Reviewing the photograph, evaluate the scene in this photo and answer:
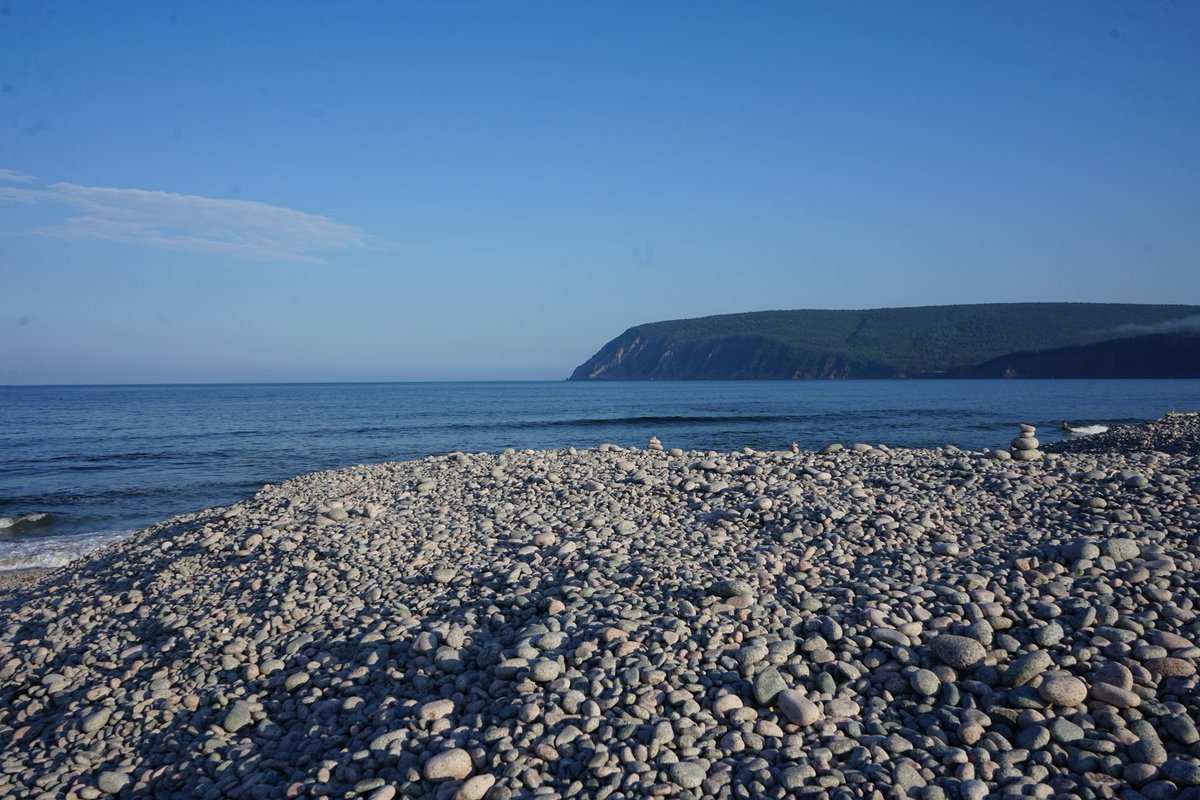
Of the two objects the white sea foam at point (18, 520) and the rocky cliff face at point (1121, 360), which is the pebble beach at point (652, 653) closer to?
the white sea foam at point (18, 520)

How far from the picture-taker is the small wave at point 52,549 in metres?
11.7

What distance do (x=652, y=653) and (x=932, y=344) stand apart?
11988 cm

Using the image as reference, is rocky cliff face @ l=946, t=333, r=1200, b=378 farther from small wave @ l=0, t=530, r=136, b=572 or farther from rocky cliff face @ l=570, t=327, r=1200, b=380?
small wave @ l=0, t=530, r=136, b=572

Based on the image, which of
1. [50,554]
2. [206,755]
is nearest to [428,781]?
[206,755]

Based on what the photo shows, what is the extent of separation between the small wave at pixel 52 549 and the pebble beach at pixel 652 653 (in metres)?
3.89

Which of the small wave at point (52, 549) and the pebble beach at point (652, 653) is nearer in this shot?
the pebble beach at point (652, 653)

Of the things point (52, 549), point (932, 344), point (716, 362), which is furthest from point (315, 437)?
point (932, 344)

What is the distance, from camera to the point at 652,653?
4508 millimetres

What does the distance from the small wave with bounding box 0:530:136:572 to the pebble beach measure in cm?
389

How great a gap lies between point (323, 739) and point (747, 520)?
15.0ft

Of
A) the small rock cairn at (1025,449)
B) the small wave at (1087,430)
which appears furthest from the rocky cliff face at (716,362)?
the small rock cairn at (1025,449)

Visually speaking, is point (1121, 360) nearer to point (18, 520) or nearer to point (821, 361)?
point (821, 361)

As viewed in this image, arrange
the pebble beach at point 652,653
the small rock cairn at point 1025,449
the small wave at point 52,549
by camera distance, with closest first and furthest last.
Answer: the pebble beach at point 652,653 → the small rock cairn at point 1025,449 → the small wave at point 52,549

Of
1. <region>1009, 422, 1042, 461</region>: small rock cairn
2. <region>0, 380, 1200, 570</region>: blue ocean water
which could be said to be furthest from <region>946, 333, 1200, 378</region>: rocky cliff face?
<region>1009, 422, 1042, 461</region>: small rock cairn
